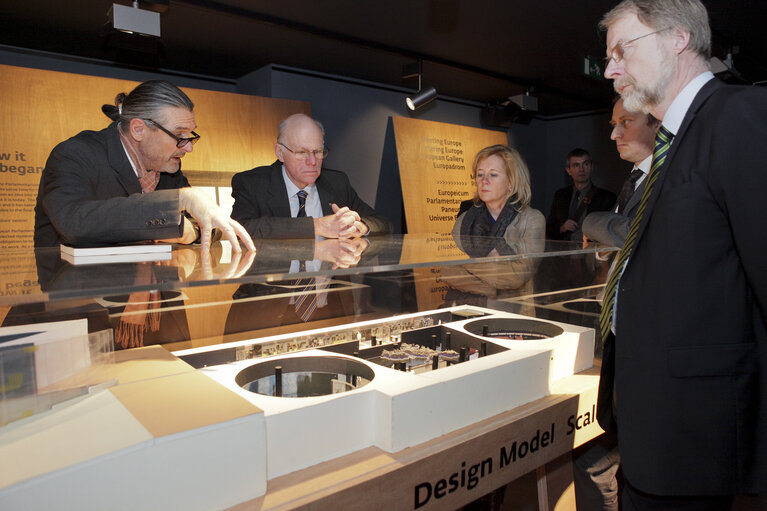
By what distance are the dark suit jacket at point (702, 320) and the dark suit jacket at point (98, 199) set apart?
1041 millimetres

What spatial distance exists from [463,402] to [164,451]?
629 millimetres

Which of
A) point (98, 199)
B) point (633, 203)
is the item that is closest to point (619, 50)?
point (633, 203)

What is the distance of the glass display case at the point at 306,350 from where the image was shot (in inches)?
32.4

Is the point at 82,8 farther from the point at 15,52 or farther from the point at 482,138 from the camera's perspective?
the point at 482,138

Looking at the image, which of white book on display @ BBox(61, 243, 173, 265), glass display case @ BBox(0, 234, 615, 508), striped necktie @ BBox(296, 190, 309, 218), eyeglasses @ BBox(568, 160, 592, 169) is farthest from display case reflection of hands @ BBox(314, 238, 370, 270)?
eyeglasses @ BBox(568, 160, 592, 169)

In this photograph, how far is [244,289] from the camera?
1.42 metres

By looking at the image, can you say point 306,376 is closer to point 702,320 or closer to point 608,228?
point 702,320

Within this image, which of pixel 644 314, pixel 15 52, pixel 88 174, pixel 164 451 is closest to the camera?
pixel 164 451

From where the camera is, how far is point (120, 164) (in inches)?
68.4

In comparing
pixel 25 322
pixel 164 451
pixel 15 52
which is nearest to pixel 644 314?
pixel 164 451

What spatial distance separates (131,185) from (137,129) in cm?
21

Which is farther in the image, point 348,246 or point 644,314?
point 348,246

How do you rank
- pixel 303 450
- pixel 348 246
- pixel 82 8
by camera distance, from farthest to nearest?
pixel 82 8
pixel 348 246
pixel 303 450

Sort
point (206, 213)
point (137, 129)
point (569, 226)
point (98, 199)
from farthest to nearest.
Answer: point (569, 226)
point (137, 129)
point (98, 199)
point (206, 213)
